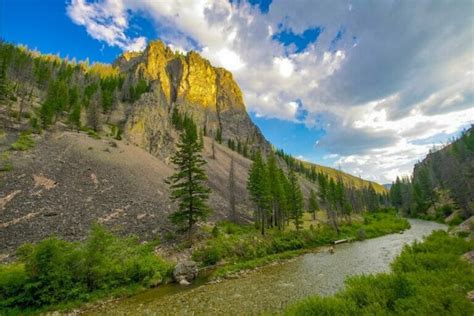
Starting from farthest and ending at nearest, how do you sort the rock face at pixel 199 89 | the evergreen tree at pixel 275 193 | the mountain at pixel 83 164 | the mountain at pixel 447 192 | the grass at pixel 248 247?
1. the rock face at pixel 199 89
2. the mountain at pixel 447 192
3. the evergreen tree at pixel 275 193
4. the mountain at pixel 83 164
5. the grass at pixel 248 247

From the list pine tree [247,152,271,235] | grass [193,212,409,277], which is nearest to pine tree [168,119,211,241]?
grass [193,212,409,277]

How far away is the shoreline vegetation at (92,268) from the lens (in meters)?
17.3

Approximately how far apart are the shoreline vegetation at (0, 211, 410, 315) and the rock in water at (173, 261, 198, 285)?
0.83 metres

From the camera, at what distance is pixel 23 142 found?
44.2 metres

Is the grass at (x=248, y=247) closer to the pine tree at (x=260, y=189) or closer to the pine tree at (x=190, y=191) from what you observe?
the pine tree at (x=190, y=191)

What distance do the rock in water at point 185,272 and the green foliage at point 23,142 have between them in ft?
122

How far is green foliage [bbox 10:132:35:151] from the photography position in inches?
1649

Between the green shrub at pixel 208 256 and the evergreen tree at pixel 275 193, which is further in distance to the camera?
the evergreen tree at pixel 275 193

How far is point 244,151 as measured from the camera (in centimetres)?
12938

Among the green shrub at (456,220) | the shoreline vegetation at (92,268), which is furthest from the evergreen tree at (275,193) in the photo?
the green shrub at (456,220)

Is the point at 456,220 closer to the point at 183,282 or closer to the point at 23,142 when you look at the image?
the point at 183,282

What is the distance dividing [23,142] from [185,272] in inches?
1614

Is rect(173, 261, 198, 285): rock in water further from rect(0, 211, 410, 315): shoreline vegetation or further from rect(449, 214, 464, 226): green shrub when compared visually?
rect(449, 214, 464, 226): green shrub

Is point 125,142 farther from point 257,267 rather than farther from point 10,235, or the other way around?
point 257,267
